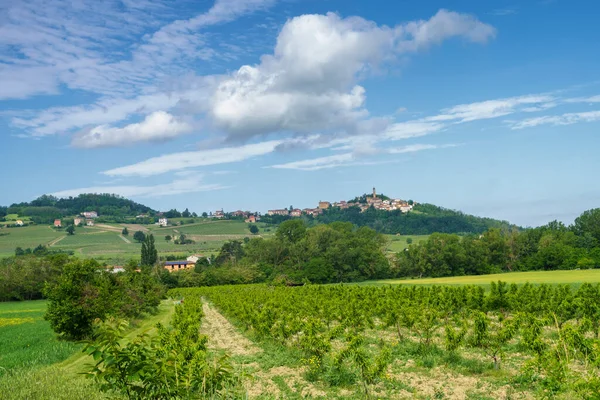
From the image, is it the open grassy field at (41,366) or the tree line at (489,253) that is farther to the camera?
the tree line at (489,253)

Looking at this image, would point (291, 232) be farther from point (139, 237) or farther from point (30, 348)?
point (30, 348)

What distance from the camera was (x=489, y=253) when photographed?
92062 millimetres

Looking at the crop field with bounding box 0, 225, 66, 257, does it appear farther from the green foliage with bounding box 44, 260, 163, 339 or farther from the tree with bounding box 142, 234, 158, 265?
the green foliage with bounding box 44, 260, 163, 339

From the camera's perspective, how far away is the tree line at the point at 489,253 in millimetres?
89188

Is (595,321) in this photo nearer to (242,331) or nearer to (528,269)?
(242,331)

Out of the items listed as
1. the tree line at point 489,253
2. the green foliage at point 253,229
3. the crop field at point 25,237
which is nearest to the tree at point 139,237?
the crop field at point 25,237

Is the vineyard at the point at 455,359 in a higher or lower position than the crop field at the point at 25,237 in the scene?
lower

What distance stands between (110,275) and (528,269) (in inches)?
3132

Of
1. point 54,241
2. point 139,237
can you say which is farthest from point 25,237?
point 139,237

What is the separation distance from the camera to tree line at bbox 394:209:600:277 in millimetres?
89188

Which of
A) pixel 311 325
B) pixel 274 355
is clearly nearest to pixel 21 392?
pixel 311 325

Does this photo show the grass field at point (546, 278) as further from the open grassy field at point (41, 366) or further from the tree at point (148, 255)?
the tree at point (148, 255)

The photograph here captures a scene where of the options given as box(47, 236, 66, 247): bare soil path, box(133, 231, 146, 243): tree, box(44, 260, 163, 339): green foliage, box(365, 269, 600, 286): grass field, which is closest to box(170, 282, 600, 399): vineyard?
box(44, 260, 163, 339): green foliage

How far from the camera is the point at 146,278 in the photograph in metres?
48.7
